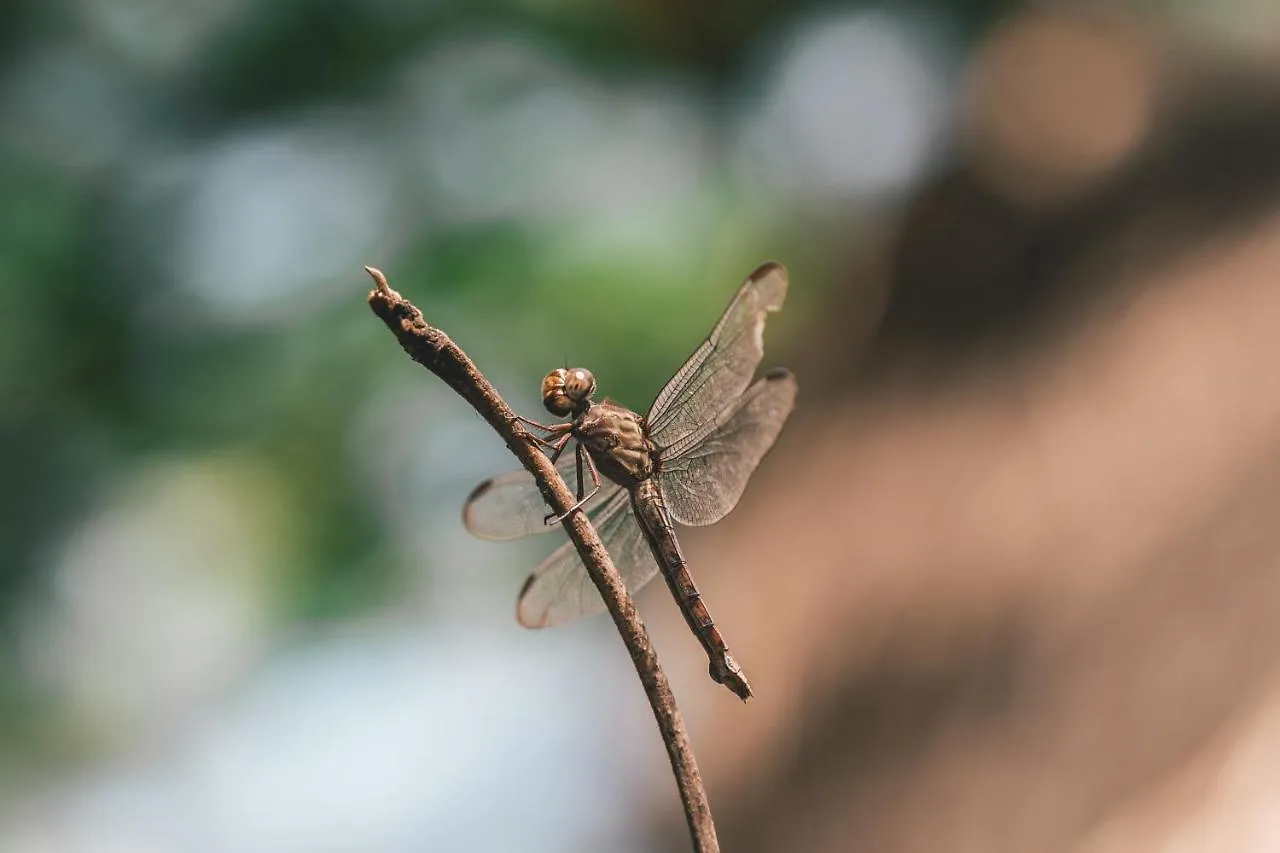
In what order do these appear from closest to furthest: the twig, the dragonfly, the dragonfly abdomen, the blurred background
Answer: the twig, the dragonfly abdomen, the dragonfly, the blurred background

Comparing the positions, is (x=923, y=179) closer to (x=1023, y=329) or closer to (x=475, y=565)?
(x=1023, y=329)

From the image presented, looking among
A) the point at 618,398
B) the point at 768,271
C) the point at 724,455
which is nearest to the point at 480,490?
the point at 724,455

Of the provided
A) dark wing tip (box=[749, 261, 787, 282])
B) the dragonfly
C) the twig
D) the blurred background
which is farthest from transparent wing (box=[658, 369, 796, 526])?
the blurred background

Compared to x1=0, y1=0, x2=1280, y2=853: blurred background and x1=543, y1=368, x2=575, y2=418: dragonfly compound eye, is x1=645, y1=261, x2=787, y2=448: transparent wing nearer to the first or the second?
x1=543, y1=368, x2=575, y2=418: dragonfly compound eye

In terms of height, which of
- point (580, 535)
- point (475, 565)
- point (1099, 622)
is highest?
point (475, 565)

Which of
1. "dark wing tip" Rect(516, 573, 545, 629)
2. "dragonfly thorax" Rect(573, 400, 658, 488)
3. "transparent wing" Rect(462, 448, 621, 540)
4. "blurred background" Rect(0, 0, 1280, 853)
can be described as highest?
"blurred background" Rect(0, 0, 1280, 853)

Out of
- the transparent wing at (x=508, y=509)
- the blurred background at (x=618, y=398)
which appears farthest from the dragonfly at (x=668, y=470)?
the blurred background at (x=618, y=398)

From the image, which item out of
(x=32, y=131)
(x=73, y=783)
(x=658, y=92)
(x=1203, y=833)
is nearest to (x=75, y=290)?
(x=32, y=131)
